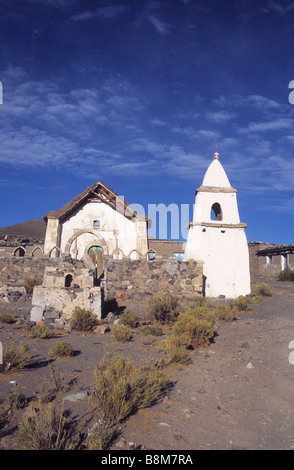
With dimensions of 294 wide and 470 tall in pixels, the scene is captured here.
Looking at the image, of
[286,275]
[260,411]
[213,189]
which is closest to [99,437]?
[260,411]

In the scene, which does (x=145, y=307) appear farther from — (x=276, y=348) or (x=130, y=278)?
(x=276, y=348)

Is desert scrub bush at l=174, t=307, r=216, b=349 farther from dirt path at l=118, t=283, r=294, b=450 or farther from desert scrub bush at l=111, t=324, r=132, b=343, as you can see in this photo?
desert scrub bush at l=111, t=324, r=132, b=343

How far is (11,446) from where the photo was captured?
303 cm

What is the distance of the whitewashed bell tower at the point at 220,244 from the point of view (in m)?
15.8

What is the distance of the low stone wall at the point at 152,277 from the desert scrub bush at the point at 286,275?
1320 cm

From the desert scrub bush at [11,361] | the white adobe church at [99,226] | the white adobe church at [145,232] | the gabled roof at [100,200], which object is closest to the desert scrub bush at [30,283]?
the white adobe church at [145,232]

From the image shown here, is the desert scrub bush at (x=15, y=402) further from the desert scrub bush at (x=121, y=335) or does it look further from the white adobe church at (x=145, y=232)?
the white adobe church at (x=145, y=232)

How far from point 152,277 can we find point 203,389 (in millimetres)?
9151

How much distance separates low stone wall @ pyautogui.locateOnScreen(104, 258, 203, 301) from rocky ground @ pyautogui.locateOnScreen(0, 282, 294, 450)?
503 centimetres

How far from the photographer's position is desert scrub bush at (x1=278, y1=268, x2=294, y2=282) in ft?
78.1

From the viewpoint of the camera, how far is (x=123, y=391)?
12.7 feet

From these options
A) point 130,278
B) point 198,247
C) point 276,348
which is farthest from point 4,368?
point 198,247

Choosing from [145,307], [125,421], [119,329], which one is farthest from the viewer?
[145,307]

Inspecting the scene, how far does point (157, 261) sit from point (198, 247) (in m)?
2.97
